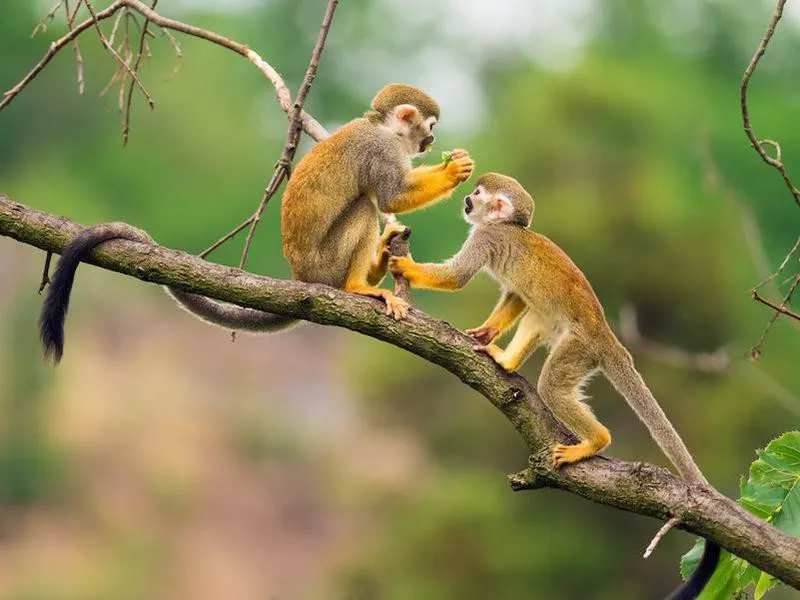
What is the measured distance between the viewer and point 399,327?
12.9 feet

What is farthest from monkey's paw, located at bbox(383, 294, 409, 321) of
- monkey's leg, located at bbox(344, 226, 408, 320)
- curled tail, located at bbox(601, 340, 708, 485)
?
curled tail, located at bbox(601, 340, 708, 485)

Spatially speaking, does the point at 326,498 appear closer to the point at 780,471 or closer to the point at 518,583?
the point at 518,583

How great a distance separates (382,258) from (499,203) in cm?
58

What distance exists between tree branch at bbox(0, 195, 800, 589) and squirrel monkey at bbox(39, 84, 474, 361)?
1.39ft

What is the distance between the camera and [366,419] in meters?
18.3

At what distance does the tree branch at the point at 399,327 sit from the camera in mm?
3830

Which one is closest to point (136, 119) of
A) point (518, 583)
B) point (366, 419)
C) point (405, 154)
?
point (366, 419)

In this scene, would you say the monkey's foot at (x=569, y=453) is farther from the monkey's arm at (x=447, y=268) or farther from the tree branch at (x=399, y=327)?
the monkey's arm at (x=447, y=268)

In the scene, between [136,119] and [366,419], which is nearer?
[366,419]

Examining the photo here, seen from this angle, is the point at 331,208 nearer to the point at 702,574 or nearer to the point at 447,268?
the point at 447,268

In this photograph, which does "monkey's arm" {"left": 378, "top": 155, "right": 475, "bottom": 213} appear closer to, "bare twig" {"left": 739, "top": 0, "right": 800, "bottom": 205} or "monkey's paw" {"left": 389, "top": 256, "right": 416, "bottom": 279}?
"monkey's paw" {"left": 389, "top": 256, "right": 416, "bottom": 279}

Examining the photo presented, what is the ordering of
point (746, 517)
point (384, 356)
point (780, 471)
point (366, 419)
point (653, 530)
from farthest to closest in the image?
1. point (366, 419)
2. point (384, 356)
3. point (653, 530)
4. point (780, 471)
5. point (746, 517)

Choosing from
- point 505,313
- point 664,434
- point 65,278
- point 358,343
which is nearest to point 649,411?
point 664,434

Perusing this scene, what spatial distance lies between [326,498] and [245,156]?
1006 cm
